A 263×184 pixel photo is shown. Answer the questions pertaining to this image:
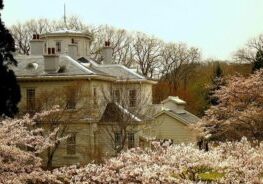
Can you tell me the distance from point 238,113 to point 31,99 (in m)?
11.7

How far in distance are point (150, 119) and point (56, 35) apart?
11.1 meters

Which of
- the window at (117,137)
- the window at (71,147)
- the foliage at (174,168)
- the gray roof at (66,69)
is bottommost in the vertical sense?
the window at (71,147)

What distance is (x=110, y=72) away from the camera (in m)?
35.4

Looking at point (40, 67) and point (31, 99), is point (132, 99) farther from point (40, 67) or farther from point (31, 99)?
point (40, 67)

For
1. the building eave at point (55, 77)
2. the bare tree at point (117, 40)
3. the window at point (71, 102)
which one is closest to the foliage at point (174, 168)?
the window at point (71, 102)

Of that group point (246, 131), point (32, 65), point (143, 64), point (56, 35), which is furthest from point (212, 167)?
point (143, 64)

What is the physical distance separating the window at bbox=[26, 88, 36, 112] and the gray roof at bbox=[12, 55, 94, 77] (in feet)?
3.08

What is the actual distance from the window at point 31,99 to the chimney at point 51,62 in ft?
4.61

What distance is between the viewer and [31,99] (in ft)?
102

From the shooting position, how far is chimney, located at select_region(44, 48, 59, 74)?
105 ft

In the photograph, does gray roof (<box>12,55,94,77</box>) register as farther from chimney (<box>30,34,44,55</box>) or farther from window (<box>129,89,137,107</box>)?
chimney (<box>30,34,44,55</box>)

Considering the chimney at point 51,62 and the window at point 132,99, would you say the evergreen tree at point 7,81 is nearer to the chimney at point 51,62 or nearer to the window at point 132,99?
the chimney at point 51,62

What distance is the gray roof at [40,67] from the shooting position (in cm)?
3152

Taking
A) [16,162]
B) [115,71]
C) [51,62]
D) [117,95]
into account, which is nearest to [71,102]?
[117,95]
